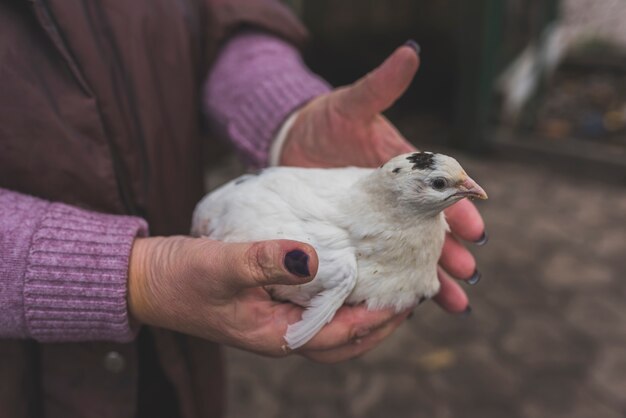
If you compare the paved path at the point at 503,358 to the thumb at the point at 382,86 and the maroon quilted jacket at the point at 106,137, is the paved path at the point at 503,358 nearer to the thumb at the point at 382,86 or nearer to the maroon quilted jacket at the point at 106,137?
the maroon quilted jacket at the point at 106,137

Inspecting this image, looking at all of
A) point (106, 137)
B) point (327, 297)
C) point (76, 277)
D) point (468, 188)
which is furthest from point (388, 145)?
point (76, 277)

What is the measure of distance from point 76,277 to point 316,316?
532mm

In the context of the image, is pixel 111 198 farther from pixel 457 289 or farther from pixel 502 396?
pixel 502 396

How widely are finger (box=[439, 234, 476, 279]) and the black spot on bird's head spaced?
349mm

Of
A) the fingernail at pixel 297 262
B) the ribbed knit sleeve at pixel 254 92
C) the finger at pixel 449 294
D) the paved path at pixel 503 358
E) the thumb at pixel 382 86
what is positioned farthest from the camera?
the paved path at pixel 503 358

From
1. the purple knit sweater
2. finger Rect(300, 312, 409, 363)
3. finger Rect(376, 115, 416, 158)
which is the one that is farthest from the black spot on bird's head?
the purple knit sweater

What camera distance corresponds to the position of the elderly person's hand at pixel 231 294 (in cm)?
119

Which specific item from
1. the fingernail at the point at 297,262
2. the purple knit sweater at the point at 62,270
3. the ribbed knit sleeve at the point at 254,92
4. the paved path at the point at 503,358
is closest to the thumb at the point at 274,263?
the fingernail at the point at 297,262

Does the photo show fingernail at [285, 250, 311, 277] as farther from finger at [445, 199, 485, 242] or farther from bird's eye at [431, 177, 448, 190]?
finger at [445, 199, 485, 242]

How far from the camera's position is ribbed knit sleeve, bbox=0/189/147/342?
124cm

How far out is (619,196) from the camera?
15.2 ft

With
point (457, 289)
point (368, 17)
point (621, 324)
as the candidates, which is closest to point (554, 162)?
point (621, 324)

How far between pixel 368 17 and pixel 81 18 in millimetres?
4979

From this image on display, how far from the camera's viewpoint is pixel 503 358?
3.33 meters
